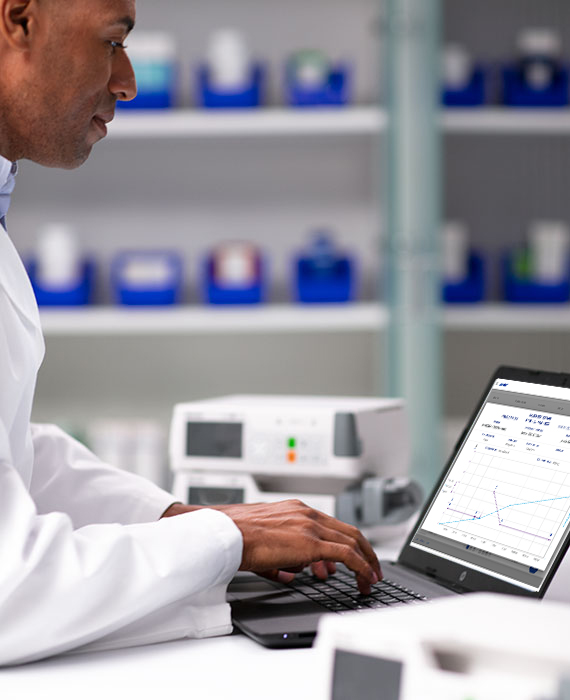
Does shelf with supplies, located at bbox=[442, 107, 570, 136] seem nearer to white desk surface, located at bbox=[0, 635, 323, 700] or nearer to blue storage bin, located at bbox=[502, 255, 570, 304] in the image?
→ blue storage bin, located at bbox=[502, 255, 570, 304]

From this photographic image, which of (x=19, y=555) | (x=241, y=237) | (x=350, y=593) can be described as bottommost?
(x=350, y=593)

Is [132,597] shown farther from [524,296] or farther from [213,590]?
[524,296]

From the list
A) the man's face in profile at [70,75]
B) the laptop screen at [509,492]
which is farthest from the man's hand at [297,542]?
the man's face in profile at [70,75]

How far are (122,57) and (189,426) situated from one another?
0.60 metres

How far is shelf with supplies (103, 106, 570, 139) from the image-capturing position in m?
2.65

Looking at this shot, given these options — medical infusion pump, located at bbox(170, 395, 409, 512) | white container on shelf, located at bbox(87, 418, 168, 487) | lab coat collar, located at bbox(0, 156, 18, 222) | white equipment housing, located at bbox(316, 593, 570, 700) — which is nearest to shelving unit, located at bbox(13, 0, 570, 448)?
white container on shelf, located at bbox(87, 418, 168, 487)

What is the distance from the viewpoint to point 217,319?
2.68m

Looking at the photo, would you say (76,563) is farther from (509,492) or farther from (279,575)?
(509,492)

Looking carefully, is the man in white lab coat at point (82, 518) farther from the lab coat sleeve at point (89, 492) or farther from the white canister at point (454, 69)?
the white canister at point (454, 69)

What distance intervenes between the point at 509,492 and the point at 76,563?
1.55 feet

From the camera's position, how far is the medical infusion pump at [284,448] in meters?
1.46

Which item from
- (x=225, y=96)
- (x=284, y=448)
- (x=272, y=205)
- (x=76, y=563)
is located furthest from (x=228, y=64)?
(x=76, y=563)

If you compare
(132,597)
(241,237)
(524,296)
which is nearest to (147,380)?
(241,237)

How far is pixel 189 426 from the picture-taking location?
154 cm
